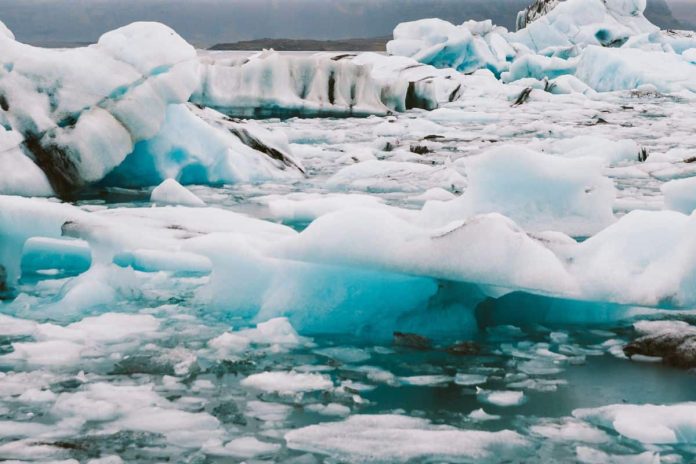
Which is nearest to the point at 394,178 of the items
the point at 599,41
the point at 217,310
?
the point at 217,310

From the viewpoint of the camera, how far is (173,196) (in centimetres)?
608

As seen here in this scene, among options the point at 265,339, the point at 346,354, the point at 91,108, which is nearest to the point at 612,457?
the point at 346,354

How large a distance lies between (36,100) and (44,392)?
3804 millimetres

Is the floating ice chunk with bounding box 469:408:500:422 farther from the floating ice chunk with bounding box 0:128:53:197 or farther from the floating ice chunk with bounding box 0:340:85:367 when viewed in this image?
the floating ice chunk with bounding box 0:128:53:197

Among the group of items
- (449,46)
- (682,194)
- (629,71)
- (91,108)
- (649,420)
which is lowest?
(649,420)

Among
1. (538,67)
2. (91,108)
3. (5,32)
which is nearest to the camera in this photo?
(91,108)

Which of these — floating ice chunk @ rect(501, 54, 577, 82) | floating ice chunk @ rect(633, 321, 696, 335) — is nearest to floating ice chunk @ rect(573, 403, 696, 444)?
floating ice chunk @ rect(633, 321, 696, 335)

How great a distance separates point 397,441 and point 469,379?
562 millimetres

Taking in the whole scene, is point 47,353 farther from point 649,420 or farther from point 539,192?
point 539,192

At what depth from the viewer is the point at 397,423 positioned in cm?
238

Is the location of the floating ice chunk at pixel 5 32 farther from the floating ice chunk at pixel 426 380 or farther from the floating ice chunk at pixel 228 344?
the floating ice chunk at pixel 426 380

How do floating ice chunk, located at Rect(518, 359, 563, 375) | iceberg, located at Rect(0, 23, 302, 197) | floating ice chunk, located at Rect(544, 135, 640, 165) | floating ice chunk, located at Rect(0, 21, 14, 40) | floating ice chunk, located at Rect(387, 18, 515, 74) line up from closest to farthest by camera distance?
floating ice chunk, located at Rect(518, 359, 563, 375), iceberg, located at Rect(0, 23, 302, 197), floating ice chunk, located at Rect(0, 21, 14, 40), floating ice chunk, located at Rect(544, 135, 640, 165), floating ice chunk, located at Rect(387, 18, 515, 74)

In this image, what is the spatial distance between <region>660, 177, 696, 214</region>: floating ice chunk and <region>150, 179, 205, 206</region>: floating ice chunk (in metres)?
2.98

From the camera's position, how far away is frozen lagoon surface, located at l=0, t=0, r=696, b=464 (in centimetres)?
231
